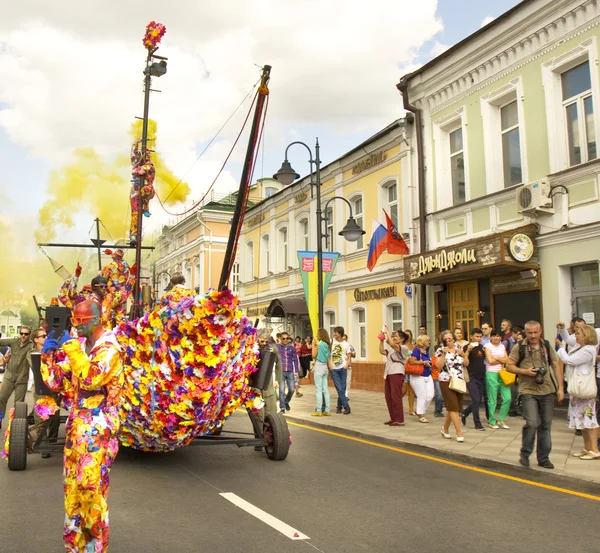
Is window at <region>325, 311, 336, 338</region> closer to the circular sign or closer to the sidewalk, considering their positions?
the sidewalk

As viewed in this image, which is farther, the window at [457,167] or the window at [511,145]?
the window at [457,167]

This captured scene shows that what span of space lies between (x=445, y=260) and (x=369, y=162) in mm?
Result: 6299

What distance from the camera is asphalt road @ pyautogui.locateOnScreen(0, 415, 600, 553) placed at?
16.2ft

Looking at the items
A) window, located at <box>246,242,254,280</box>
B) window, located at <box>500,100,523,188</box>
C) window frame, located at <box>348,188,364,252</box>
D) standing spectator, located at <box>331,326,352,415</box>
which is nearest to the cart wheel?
standing spectator, located at <box>331,326,352,415</box>

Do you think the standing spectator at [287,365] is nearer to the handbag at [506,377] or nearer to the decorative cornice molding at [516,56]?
the handbag at [506,377]

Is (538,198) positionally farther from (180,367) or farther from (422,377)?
(180,367)

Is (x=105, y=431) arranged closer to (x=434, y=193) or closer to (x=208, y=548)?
(x=208, y=548)

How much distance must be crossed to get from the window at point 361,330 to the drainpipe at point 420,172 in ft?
12.3

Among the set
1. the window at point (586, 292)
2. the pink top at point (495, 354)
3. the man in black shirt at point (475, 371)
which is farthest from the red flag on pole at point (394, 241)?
the pink top at point (495, 354)

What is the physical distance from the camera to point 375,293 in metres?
20.3

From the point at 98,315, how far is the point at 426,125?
15.1 meters

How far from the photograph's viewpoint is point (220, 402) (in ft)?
23.4

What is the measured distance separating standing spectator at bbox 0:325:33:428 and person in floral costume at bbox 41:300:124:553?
7.55m

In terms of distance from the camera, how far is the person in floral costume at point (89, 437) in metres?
3.92
